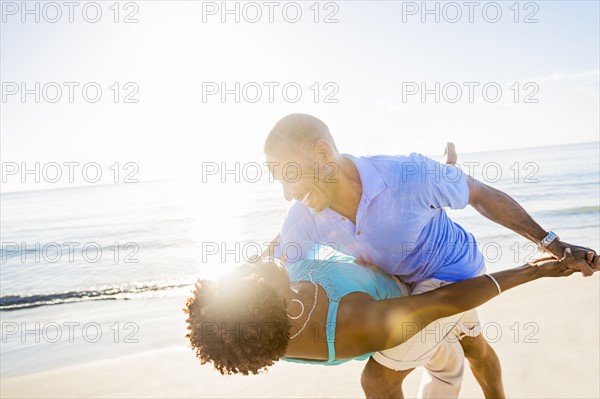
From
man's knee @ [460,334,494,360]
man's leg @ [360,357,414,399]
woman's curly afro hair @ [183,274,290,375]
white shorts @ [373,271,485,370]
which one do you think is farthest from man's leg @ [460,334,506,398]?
woman's curly afro hair @ [183,274,290,375]

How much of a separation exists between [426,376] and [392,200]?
1230 millimetres

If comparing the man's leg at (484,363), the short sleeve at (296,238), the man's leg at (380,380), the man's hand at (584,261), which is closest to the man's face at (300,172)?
the short sleeve at (296,238)

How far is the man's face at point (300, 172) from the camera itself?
8.96ft

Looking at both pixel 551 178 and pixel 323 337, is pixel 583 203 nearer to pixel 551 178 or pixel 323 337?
pixel 551 178

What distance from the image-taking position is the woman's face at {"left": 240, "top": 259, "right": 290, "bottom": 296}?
2.10m

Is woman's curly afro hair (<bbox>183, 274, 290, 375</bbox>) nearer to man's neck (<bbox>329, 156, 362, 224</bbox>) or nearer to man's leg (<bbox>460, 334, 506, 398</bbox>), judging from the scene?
man's neck (<bbox>329, 156, 362, 224</bbox>)

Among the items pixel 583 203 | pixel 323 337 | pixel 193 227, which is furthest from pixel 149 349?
pixel 193 227

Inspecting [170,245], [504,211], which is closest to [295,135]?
[504,211]

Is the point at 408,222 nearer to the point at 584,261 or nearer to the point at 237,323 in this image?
the point at 584,261

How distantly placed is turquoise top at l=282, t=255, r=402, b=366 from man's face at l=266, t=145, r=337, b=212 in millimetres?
384

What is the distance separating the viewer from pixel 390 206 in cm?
270

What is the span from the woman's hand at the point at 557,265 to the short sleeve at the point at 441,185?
1.66 ft

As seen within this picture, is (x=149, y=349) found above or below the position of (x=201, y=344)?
below

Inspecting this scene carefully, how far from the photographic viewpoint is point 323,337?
2.21 meters
